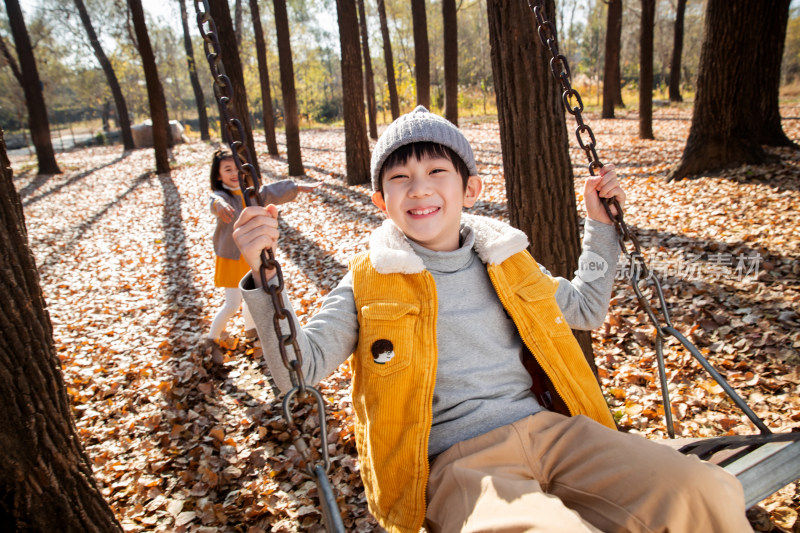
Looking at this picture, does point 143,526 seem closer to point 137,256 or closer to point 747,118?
point 137,256

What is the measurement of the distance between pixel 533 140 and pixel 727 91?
17.2ft

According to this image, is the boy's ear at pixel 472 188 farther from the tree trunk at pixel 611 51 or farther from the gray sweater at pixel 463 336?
the tree trunk at pixel 611 51

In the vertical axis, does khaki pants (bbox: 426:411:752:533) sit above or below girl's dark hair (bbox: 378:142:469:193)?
below

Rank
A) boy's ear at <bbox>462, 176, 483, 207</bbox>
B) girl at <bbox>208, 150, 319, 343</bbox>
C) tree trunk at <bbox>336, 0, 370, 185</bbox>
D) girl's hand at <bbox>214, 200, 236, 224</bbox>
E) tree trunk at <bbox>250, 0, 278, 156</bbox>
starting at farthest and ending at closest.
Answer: tree trunk at <bbox>250, 0, 278, 156</bbox> → tree trunk at <bbox>336, 0, 370, 185</bbox> → girl at <bbox>208, 150, 319, 343</bbox> → girl's hand at <bbox>214, 200, 236, 224</bbox> → boy's ear at <bbox>462, 176, 483, 207</bbox>

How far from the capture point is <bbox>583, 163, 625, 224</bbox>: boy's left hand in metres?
2.10

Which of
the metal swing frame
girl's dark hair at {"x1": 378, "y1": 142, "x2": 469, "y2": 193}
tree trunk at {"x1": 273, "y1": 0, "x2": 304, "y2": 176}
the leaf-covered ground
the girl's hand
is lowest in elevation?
the leaf-covered ground

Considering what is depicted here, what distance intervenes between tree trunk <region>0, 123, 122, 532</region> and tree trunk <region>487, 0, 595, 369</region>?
2.32 meters

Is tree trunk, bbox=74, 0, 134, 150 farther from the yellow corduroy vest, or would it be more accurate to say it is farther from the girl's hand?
the yellow corduroy vest

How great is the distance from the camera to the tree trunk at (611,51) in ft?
46.0

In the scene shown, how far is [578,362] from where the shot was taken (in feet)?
6.44

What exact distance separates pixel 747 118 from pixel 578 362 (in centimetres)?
633

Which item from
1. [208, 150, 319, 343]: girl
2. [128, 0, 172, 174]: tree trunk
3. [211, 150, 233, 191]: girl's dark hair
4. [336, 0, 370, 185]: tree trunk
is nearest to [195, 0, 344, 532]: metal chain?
[208, 150, 319, 343]: girl

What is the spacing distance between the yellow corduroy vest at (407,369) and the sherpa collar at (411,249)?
0.04 m

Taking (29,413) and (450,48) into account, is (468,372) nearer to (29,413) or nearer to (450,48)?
(29,413)
